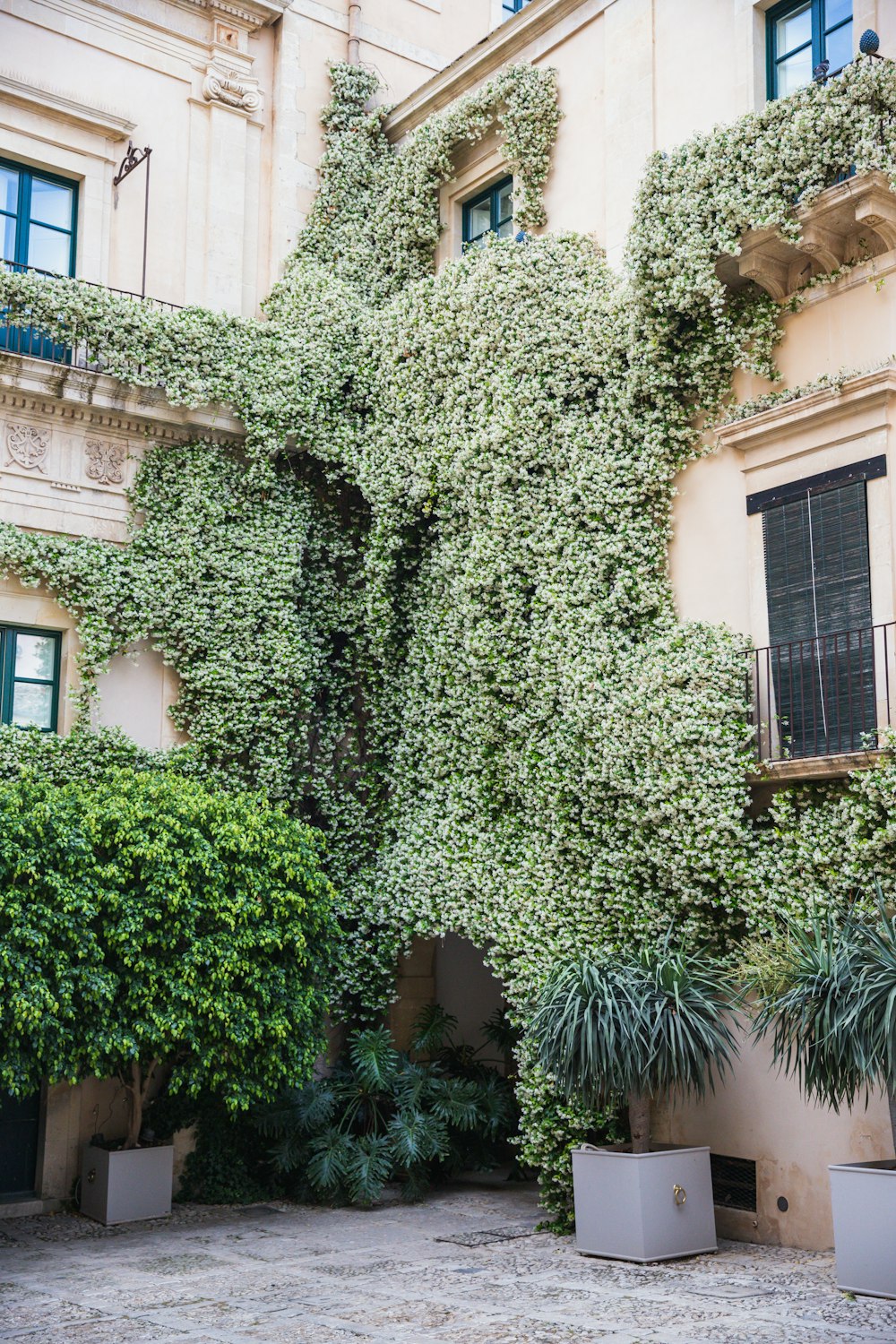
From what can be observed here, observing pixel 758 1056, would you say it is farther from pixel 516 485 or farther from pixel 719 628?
pixel 516 485

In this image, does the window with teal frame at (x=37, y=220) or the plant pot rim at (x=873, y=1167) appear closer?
the plant pot rim at (x=873, y=1167)

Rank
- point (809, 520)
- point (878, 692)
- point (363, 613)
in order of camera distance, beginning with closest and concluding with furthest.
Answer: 1. point (878, 692)
2. point (809, 520)
3. point (363, 613)

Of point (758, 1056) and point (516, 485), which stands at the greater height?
point (516, 485)

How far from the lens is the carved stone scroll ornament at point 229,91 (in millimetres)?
15867

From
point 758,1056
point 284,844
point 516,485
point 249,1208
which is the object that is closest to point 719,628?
point 516,485

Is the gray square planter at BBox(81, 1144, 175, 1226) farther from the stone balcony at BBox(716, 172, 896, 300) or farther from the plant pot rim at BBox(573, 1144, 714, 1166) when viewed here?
the stone balcony at BBox(716, 172, 896, 300)

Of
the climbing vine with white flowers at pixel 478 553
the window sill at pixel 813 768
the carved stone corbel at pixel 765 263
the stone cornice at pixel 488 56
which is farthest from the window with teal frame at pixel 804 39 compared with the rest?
the window sill at pixel 813 768

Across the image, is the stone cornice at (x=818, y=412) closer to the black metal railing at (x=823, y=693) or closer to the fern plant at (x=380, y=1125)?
the black metal railing at (x=823, y=693)

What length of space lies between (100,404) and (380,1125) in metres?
8.06

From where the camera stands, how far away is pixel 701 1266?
985cm

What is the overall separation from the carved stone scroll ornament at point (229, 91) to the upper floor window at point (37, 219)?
2.18 metres

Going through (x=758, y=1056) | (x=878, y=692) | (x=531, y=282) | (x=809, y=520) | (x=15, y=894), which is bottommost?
(x=758, y=1056)

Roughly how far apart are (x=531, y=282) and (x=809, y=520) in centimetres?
400

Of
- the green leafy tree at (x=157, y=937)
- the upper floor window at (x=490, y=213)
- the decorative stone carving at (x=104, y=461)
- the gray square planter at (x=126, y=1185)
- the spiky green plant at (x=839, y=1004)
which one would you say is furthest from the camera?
the upper floor window at (x=490, y=213)
